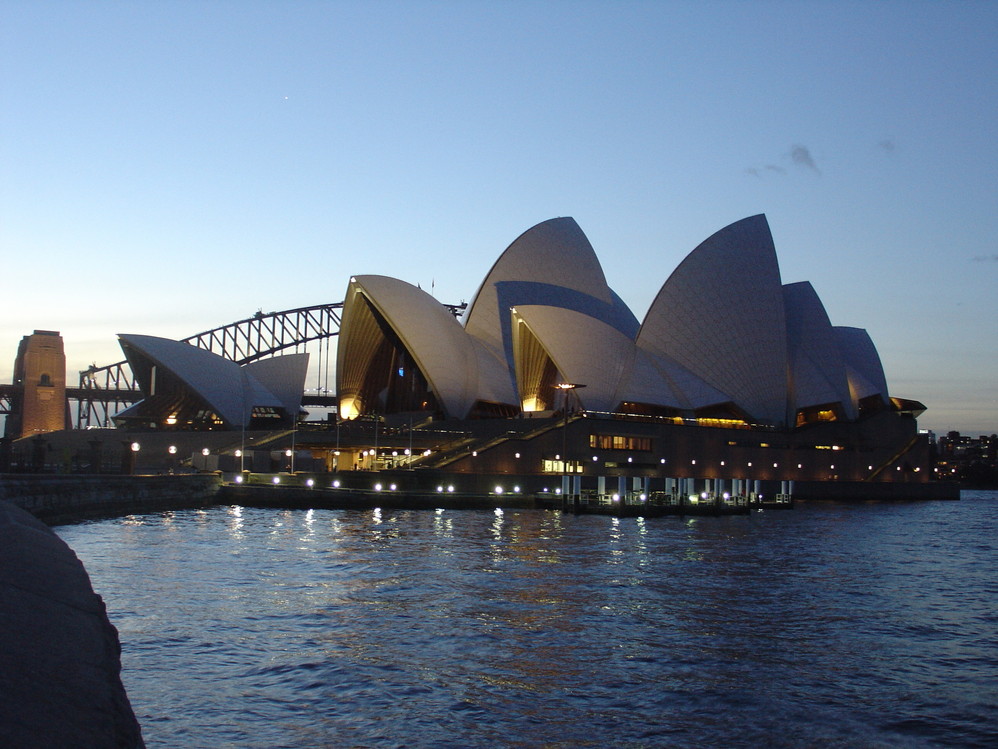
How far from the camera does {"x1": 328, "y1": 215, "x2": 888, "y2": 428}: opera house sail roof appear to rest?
2820 inches

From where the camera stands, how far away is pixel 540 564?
1044 inches

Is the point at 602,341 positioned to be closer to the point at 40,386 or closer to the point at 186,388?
the point at 186,388

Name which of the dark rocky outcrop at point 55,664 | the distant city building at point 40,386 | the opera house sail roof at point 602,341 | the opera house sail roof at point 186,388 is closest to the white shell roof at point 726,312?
the opera house sail roof at point 602,341

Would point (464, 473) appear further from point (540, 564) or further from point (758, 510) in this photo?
point (540, 564)

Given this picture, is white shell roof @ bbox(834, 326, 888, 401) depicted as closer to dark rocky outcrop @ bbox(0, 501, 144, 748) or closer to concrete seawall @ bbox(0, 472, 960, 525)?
concrete seawall @ bbox(0, 472, 960, 525)

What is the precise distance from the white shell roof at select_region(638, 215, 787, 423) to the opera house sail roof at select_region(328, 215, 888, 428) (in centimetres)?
10

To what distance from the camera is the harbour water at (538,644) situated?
35.7 ft

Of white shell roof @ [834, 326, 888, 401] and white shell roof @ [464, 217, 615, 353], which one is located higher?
white shell roof @ [464, 217, 615, 353]

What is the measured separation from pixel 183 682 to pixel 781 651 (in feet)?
31.2

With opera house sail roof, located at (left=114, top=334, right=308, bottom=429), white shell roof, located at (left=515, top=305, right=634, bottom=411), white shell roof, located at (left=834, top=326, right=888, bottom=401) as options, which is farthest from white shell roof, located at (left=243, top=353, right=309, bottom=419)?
white shell roof, located at (left=834, top=326, right=888, bottom=401)

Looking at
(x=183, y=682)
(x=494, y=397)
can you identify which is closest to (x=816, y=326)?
(x=494, y=397)

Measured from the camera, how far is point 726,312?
72312mm

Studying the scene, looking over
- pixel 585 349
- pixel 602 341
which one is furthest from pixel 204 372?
pixel 602 341

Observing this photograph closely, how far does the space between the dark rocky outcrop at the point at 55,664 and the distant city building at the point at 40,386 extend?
285 feet
